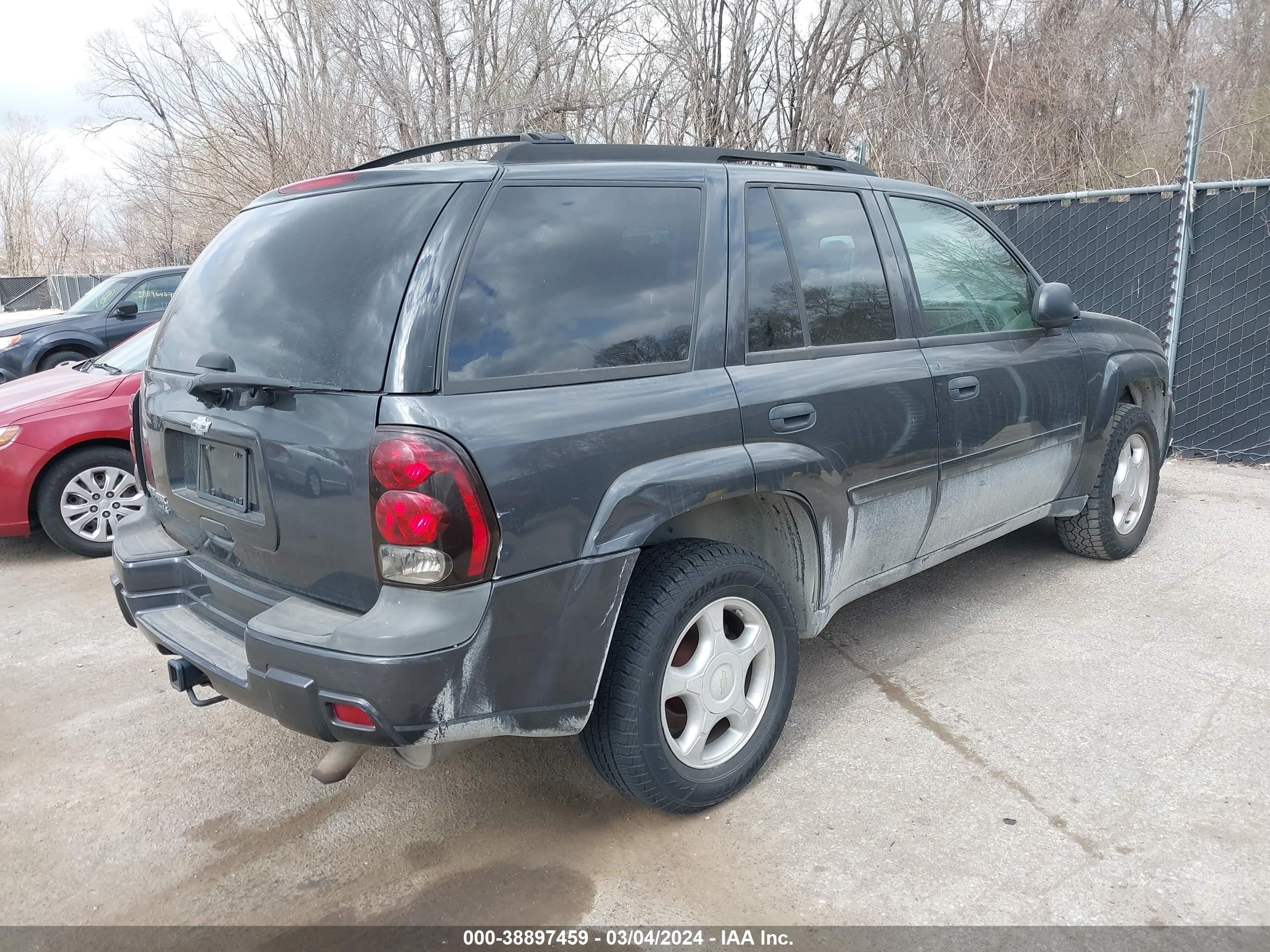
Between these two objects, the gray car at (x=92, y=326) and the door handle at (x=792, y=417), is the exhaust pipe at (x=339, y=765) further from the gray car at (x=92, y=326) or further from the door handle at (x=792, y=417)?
the gray car at (x=92, y=326)

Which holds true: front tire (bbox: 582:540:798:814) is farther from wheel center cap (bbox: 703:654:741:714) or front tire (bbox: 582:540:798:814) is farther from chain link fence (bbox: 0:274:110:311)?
chain link fence (bbox: 0:274:110:311)

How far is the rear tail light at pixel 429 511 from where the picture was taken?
2189 millimetres

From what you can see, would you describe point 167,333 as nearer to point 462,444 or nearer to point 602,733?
point 462,444

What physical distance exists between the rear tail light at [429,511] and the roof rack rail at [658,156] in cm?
89

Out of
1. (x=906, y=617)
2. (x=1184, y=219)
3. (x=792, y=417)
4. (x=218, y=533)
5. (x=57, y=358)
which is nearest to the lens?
(x=218, y=533)

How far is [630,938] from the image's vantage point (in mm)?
2373

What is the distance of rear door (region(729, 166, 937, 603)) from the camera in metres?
2.94

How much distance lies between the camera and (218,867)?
2703 millimetres

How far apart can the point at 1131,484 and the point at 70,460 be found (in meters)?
6.03

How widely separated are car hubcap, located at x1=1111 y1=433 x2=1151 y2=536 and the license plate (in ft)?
13.5

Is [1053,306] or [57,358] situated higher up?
[1053,306]

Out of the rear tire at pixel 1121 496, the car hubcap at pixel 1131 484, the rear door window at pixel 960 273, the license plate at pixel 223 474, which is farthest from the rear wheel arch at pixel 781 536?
the car hubcap at pixel 1131 484

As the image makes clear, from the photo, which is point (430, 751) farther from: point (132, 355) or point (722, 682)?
point (132, 355)

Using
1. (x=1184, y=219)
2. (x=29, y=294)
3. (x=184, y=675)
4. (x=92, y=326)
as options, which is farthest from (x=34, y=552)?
(x=29, y=294)
